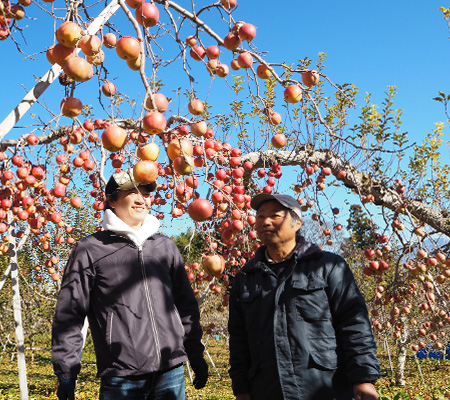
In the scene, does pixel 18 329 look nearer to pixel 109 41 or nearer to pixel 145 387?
pixel 145 387

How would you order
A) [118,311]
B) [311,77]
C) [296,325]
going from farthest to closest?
1. [311,77]
2. [118,311]
3. [296,325]

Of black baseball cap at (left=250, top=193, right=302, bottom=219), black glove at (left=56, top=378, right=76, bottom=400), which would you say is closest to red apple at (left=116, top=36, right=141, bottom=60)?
black baseball cap at (left=250, top=193, right=302, bottom=219)

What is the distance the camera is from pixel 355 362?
65.5 inches

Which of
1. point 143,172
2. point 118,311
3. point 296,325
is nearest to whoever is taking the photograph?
point 143,172

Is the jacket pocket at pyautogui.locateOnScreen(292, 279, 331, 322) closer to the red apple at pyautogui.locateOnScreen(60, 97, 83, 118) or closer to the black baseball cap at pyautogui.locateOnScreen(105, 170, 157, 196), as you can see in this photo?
the black baseball cap at pyautogui.locateOnScreen(105, 170, 157, 196)

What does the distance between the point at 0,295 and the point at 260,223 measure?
11.3 m

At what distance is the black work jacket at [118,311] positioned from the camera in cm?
179

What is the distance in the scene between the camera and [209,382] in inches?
399

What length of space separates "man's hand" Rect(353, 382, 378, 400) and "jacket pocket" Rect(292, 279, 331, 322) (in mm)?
276

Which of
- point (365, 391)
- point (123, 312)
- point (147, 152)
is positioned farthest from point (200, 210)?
point (365, 391)

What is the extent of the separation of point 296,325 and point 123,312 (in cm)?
74

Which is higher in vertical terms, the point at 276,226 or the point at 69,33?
the point at 69,33

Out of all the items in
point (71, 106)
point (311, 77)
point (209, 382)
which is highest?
point (311, 77)

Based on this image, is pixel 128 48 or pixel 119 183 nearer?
pixel 128 48
